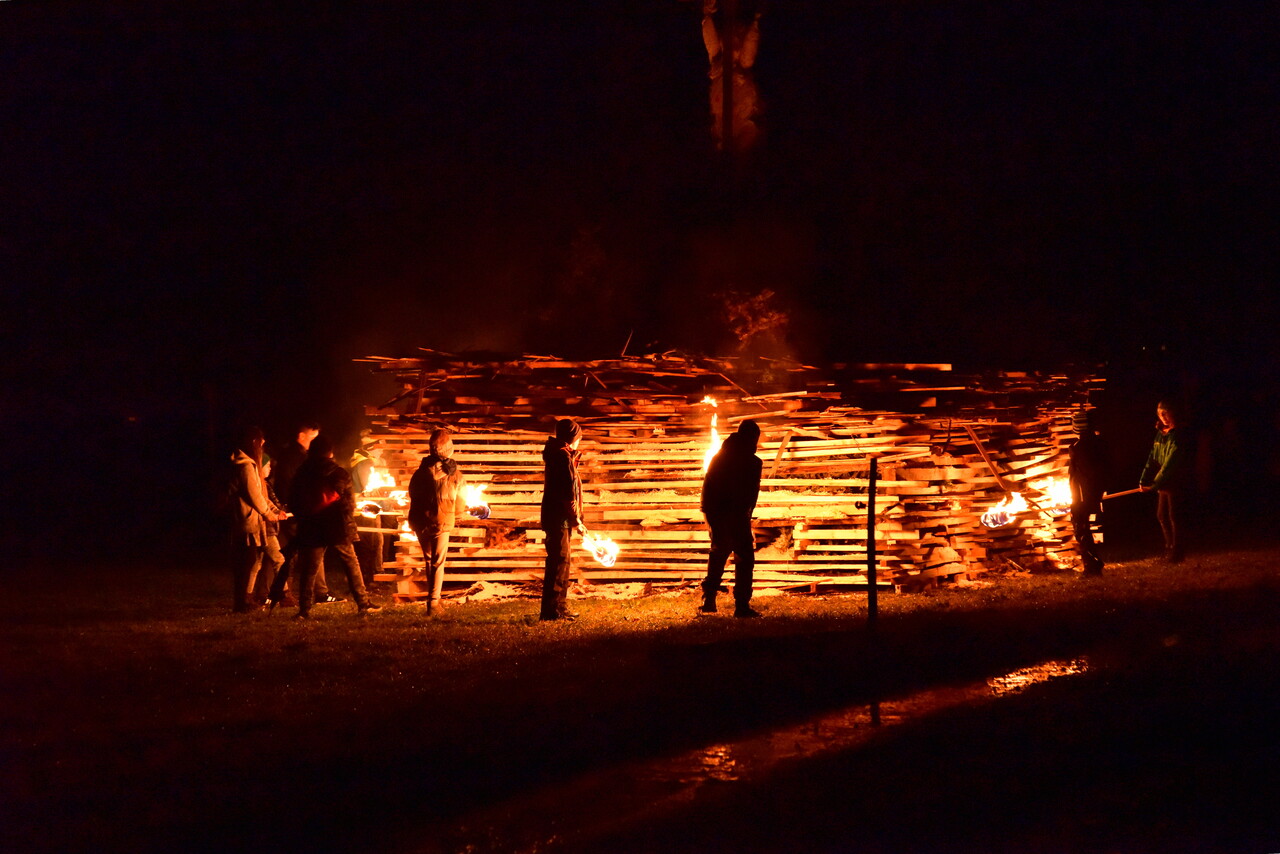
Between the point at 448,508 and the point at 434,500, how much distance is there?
24cm

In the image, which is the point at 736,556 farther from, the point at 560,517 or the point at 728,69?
the point at 728,69

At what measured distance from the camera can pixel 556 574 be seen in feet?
38.0

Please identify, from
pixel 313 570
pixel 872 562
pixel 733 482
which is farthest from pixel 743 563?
pixel 313 570

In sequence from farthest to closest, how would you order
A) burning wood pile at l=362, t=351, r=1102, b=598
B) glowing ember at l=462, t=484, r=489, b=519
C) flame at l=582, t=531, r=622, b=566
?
glowing ember at l=462, t=484, r=489, b=519
flame at l=582, t=531, r=622, b=566
burning wood pile at l=362, t=351, r=1102, b=598

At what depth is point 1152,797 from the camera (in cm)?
581

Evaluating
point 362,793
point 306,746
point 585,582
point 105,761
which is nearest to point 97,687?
point 105,761

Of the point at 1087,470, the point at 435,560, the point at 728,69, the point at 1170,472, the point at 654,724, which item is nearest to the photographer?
the point at 654,724

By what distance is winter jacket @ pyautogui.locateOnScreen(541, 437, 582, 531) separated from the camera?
11.7 metres

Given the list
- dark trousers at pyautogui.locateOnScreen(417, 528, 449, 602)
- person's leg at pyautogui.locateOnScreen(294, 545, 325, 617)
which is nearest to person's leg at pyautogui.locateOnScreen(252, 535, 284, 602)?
person's leg at pyautogui.locateOnScreen(294, 545, 325, 617)

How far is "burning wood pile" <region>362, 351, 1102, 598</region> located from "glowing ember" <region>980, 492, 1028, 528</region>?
27 mm

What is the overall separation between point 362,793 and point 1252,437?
32.6 metres

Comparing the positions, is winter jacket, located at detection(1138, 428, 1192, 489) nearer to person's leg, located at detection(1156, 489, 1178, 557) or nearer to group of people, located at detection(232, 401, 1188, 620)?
group of people, located at detection(232, 401, 1188, 620)

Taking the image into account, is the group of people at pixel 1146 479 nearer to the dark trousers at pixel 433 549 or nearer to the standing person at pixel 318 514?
the dark trousers at pixel 433 549

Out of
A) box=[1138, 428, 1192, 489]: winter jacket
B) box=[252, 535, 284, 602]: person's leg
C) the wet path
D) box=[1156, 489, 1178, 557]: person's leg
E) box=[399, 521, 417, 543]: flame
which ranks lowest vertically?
the wet path
